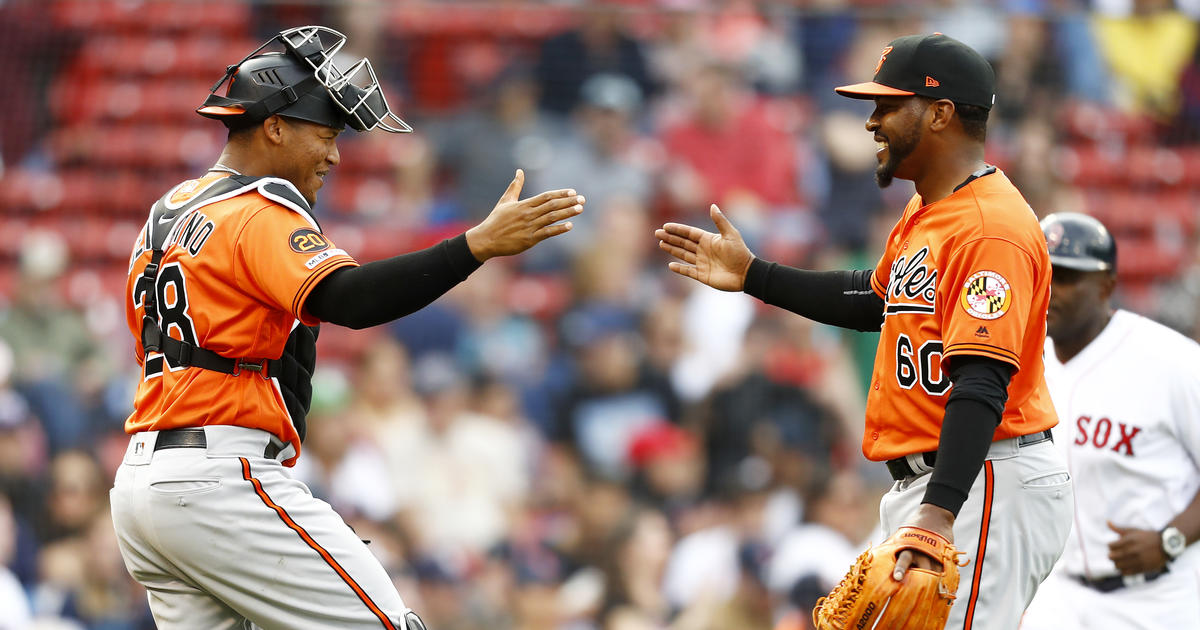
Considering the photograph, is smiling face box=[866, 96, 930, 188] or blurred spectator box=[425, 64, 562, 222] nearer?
smiling face box=[866, 96, 930, 188]

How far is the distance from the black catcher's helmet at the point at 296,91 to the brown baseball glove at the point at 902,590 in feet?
6.26

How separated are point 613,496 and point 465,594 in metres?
0.99

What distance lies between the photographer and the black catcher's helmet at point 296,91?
372 centimetres

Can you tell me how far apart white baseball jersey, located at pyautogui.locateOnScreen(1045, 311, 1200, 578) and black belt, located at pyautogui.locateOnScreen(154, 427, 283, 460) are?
2.85 meters

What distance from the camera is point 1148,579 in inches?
177

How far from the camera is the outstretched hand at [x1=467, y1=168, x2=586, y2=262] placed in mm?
3469

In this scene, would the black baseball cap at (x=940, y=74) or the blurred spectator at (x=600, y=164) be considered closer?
the black baseball cap at (x=940, y=74)

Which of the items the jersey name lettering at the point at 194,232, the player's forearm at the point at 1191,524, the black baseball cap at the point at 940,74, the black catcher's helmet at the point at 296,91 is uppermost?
the black baseball cap at the point at 940,74

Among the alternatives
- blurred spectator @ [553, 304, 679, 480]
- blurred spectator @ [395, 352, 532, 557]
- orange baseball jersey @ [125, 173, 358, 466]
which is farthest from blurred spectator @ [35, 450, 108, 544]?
orange baseball jersey @ [125, 173, 358, 466]

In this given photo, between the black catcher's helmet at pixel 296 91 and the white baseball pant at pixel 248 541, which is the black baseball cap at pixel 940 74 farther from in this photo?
the white baseball pant at pixel 248 541

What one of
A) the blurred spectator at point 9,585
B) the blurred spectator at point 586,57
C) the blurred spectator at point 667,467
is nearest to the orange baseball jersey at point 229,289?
the blurred spectator at point 9,585

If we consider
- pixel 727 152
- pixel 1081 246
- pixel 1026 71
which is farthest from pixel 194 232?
pixel 1026 71

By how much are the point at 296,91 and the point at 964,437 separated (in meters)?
2.05

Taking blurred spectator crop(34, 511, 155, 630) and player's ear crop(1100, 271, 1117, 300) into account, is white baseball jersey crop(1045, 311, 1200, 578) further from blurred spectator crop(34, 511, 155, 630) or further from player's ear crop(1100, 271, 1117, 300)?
blurred spectator crop(34, 511, 155, 630)
